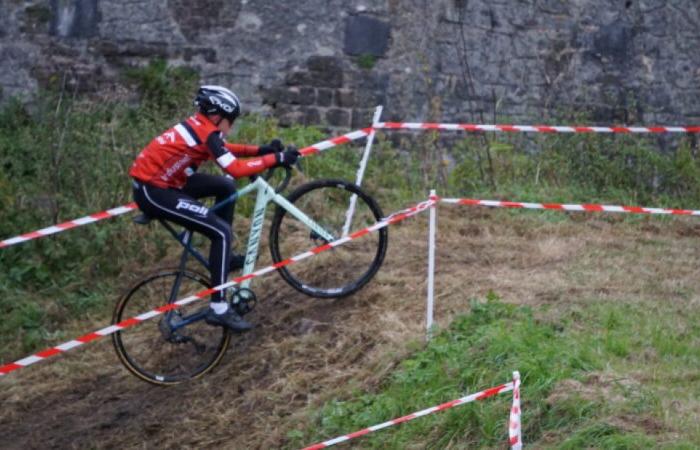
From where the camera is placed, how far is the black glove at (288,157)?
25.6 ft

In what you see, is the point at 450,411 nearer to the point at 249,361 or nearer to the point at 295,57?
the point at 249,361

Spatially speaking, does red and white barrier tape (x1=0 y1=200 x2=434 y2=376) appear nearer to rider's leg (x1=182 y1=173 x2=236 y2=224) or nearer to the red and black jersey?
rider's leg (x1=182 y1=173 x2=236 y2=224)

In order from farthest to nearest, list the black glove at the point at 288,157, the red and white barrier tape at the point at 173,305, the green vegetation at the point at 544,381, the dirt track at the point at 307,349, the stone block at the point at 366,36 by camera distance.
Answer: the stone block at the point at 366,36 < the black glove at the point at 288,157 < the dirt track at the point at 307,349 < the red and white barrier tape at the point at 173,305 < the green vegetation at the point at 544,381

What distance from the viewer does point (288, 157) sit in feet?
25.7

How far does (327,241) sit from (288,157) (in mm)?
774

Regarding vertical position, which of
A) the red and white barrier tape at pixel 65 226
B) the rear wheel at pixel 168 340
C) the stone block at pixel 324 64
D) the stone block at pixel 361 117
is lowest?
the rear wheel at pixel 168 340

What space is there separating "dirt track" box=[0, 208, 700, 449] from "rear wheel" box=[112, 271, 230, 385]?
0.12 metres

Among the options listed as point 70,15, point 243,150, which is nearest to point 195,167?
point 243,150

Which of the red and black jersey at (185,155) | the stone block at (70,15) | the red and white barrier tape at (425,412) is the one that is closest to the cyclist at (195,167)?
the red and black jersey at (185,155)

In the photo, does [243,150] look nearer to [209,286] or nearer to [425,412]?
[209,286]

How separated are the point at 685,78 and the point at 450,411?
9.12 metres

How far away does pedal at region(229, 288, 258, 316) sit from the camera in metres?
7.95

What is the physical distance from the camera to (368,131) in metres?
9.09

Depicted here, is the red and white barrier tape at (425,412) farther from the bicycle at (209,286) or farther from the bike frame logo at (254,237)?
the bike frame logo at (254,237)
